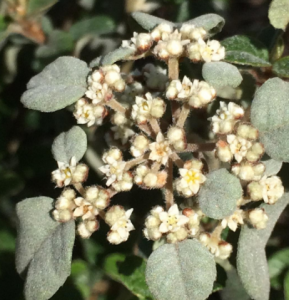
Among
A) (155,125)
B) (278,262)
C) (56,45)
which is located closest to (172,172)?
(155,125)

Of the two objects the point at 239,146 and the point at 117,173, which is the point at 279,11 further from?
the point at 117,173

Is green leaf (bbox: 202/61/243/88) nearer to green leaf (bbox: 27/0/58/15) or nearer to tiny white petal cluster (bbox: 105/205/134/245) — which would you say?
tiny white petal cluster (bbox: 105/205/134/245)

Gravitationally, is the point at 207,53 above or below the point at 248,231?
above

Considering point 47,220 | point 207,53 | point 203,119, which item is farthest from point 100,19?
point 47,220

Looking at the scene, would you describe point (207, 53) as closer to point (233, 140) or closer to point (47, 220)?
point (233, 140)

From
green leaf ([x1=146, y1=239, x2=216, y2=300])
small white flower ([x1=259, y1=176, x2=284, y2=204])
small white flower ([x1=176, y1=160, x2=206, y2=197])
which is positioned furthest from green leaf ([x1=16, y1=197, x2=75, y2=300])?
small white flower ([x1=259, y1=176, x2=284, y2=204])

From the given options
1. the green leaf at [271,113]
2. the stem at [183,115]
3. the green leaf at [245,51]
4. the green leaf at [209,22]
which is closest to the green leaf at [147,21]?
the green leaf at [209,22]
